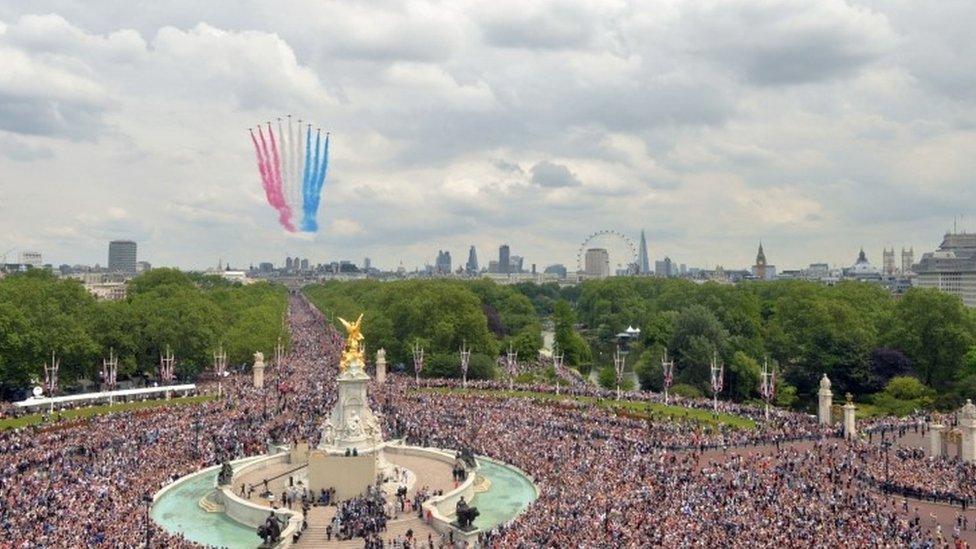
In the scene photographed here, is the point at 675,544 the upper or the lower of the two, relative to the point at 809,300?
lower

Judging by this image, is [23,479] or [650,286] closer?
[23,479]

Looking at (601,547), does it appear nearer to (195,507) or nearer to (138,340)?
(195,507)

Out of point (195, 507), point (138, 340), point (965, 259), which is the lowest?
point (195, 507)

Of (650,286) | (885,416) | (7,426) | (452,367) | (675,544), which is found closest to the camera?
(675,544)

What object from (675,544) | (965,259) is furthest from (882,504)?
(965,259)

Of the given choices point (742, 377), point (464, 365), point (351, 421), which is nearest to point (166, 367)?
point (464, 365)

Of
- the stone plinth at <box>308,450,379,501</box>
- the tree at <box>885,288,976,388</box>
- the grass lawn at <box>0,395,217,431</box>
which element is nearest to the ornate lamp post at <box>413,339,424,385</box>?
the grass lawn at <box>0,395,217,431</box>

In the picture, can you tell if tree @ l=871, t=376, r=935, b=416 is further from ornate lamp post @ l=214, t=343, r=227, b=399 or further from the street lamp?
ornate lamp post @ l=214, t=343, r=227, b=399

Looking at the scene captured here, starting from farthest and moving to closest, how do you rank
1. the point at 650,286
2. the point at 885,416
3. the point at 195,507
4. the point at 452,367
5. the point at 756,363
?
the point at 650,286 < the point at 452,367 < the point at 756,363 < the point at 885,416 < the point at 195,507
